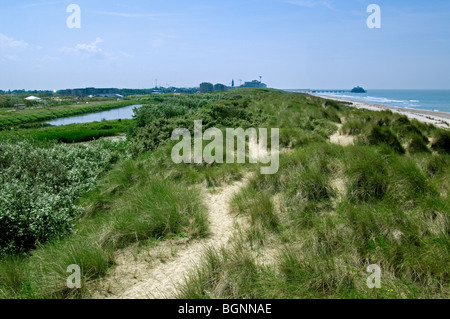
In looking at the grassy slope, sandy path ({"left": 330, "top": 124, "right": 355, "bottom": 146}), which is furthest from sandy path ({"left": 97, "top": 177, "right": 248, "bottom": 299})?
sandy path ({"left": 330, "top": 124, "right": 355, "bottom": 146})

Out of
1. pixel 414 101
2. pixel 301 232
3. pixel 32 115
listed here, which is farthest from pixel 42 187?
pixel 414 101

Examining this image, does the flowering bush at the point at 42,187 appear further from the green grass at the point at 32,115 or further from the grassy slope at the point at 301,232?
the green grass at the point at 32,115

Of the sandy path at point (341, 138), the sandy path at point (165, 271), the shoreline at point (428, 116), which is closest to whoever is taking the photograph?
the sandy path at point (165, 271)

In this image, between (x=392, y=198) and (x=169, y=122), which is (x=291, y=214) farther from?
(x=169, y=122)

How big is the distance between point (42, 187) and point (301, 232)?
26.5 ft

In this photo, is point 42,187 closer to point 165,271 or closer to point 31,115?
point 165,271

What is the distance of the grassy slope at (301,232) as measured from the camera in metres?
3.31

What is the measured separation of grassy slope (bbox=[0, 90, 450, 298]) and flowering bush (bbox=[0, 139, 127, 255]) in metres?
0.63

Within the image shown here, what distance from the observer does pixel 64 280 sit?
3492 mm

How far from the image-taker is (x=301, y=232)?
455cm

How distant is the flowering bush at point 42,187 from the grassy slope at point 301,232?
0.63 m

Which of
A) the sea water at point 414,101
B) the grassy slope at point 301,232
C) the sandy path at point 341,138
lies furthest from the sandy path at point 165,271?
the sea water at point 414,101

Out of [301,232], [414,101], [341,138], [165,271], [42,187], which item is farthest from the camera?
[414,101]

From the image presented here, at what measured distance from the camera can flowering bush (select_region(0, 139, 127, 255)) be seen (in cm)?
591
